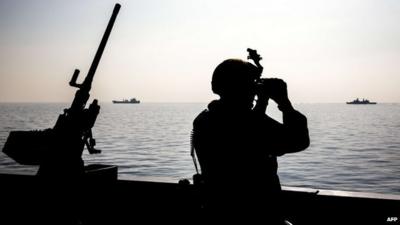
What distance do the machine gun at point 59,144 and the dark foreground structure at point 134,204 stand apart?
216mm

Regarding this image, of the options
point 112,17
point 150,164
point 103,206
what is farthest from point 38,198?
point 150,164

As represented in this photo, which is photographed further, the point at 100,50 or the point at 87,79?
the point at 100,50

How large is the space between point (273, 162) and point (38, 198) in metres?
3.41

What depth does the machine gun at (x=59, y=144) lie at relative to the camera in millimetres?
4227

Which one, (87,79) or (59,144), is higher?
(87,79)

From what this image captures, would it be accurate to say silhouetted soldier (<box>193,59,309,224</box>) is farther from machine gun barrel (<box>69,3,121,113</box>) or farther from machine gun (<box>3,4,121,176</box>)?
machine gun barrel (<box>69,3,121,113</box>)

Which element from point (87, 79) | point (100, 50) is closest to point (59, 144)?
point (87, 79)

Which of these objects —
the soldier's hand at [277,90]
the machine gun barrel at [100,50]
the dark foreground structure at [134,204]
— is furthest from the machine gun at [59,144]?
the soldier's hand at [277,90]

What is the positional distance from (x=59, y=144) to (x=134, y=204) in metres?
1.31

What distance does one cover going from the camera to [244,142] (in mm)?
1979

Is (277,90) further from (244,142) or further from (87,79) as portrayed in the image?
(87,79)

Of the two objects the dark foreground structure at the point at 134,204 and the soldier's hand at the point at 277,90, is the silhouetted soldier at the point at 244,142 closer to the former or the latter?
the soldier's hand at the point at 277,90

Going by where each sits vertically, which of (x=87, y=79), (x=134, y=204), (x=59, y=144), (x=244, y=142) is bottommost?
(x=134, y=204)

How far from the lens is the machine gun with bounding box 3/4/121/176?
4.23 metres
